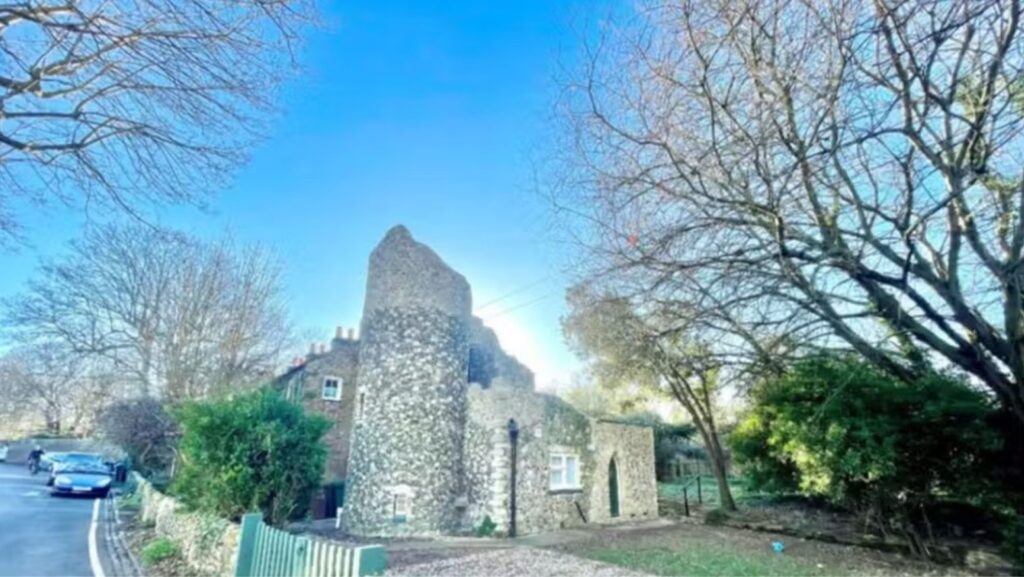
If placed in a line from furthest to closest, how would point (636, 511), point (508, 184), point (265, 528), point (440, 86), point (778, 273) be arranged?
point (636, 511) < point (440, 86) < point (508, 184) < point (778, 273) < point (265, 528)

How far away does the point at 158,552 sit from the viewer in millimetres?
9008

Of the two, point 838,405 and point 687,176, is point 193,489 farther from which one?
point 838,405

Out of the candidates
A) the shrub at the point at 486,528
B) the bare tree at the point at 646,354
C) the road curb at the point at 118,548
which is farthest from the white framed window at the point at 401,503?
the bare tree at the point at 646,354

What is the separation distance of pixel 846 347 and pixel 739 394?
3.70 metres

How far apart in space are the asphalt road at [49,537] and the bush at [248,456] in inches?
67.5

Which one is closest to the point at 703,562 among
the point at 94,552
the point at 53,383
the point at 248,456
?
the point at 248,456

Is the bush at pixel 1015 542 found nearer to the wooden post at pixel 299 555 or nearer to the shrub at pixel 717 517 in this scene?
the shrub at pixel 717 517

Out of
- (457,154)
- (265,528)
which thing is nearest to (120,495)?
(265,528)

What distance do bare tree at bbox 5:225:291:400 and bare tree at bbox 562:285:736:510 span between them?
38.9 ft

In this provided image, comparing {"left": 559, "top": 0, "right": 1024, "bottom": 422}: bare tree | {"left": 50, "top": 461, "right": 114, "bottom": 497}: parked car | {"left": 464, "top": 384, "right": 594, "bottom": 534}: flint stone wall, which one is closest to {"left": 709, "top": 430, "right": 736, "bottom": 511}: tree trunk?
{"left": 464, "top": 384, "right": 594, "bottom": 534}: flint stone wall

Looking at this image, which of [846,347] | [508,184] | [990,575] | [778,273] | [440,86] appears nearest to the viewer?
[778,273]

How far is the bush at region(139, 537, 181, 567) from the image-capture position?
8.90 m

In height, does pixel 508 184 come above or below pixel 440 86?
below

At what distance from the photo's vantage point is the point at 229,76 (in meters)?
5.20
